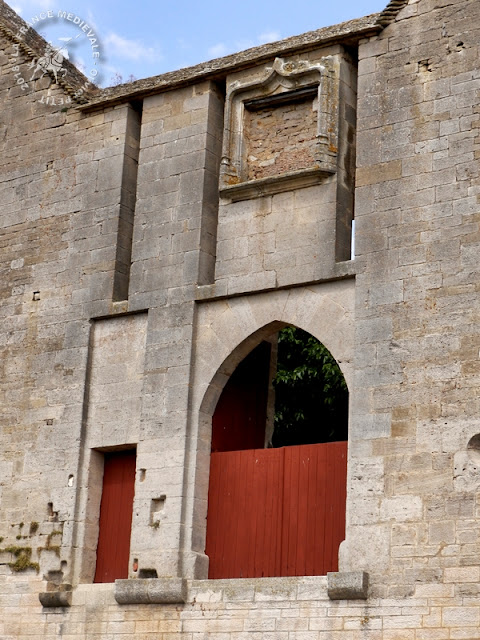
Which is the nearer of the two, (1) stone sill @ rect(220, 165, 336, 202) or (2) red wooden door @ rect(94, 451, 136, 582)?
(1) stone sill @ rect(220, 165, 336, 202)

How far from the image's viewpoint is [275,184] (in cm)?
1299

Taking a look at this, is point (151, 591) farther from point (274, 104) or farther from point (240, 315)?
point (274, 104)

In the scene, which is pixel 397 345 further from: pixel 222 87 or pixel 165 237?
pixel 222 87

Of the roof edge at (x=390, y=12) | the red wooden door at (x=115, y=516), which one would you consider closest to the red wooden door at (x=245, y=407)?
the red wooden door at (x=115, y=516)

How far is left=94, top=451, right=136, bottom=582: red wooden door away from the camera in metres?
13.0

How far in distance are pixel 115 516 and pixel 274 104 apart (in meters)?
4.82

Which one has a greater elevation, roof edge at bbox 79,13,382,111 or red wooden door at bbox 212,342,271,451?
roof edge at bbox 79,13,382,111

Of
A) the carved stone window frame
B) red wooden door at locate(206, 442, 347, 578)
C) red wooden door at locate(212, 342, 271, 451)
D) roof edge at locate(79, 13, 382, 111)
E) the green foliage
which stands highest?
roof edge at locate(79, 13, 382, 111)

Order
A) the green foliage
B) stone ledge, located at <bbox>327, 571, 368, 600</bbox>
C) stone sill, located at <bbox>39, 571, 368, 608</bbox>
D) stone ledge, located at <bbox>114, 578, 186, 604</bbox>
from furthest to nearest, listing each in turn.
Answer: the green foliage
stone ledge, located at <bbox>114, 578, 186, 604</bbox>
stone sill, located at <bbox>39, 571, 368, 608</bbox>
stone ledge, located at <bbox>327, 571, 368, 600</bbox>

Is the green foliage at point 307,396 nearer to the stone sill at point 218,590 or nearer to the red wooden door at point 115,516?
the red wooden door at point 115,516

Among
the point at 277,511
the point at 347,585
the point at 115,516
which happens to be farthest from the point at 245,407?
the point at 347,585

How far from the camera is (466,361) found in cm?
1131

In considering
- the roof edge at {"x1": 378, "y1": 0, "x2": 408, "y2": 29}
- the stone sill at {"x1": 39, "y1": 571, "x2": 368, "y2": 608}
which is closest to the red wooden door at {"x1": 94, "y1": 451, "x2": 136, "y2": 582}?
the stone sill at {"x1": 39, "y1": 571, "x2": 368, "y2": 608}

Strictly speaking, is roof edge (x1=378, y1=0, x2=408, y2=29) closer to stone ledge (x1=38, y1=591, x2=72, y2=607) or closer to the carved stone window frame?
the carved stone window frame
